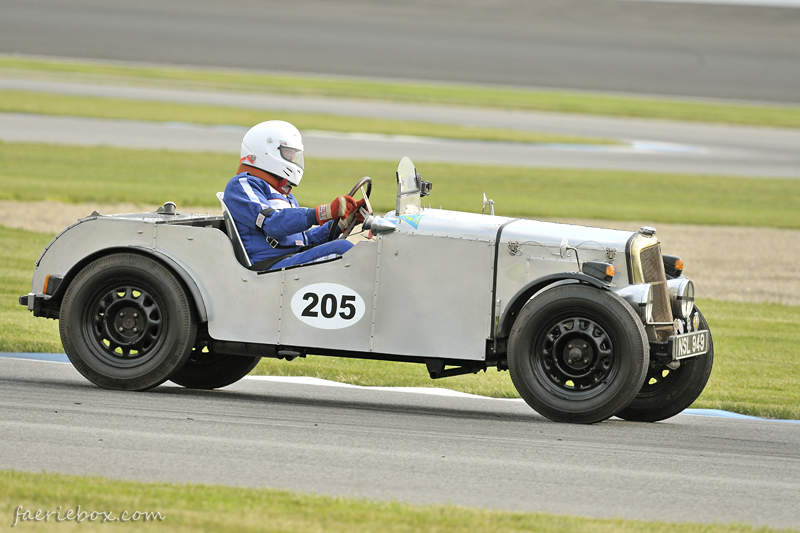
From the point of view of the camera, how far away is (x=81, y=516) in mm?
4281

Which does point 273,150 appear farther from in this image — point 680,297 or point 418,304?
point 680,297

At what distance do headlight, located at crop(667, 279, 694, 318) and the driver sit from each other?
6.29ft

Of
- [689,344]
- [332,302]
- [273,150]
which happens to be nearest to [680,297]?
[689,344]

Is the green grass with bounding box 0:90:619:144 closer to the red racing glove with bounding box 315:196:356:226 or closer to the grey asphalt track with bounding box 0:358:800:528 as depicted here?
the red racing glove with bounding box 315:196:356:226

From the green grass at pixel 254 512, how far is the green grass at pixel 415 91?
36.7 meters

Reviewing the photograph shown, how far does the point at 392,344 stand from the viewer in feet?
22.3

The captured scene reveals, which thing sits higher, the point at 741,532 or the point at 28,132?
the point at 28,132

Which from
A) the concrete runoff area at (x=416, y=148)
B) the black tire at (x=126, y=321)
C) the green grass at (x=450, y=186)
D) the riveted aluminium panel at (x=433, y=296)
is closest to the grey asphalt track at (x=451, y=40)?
the concrete runoff area at (x=416, y=148)

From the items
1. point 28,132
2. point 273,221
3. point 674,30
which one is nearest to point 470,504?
point 273,221

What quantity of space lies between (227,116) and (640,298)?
27.3 metres

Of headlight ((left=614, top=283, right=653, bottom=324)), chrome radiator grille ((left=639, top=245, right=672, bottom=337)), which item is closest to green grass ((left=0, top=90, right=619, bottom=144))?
chrome radiator grille ((left=639, top=245, right=672, bottom=337))

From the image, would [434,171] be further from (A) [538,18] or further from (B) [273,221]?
(A) [538,18]

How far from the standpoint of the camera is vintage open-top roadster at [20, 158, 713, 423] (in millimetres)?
6496

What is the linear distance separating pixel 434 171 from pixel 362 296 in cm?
1843
